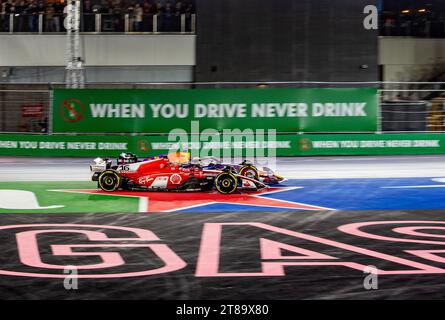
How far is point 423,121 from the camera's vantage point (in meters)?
21.2

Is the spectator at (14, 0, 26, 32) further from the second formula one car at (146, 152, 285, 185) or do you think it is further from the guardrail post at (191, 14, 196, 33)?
the second formula one car at (146, 152, 285, 185)

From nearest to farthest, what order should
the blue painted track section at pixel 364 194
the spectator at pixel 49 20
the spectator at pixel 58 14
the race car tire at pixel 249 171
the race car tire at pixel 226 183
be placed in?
the blue painted track section at pixel 364 194, the race car tire at pixel 226 183, the race car tire at pixel 249 171, the spectator at pixel 58 14, the spectator at pixel 49 20

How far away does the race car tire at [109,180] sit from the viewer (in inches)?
525

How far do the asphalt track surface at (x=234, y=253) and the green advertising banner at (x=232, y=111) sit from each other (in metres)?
8.23

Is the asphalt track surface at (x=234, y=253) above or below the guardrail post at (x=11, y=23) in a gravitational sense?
below

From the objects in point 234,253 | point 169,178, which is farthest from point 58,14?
point 234,253

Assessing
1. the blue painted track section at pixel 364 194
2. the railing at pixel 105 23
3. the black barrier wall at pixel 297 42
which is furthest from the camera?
the railing at pixel 105 23

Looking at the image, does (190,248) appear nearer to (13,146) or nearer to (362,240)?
(362,240)

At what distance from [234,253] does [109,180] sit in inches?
236

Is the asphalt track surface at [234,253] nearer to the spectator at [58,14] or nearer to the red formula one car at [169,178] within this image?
the red formula one car at [169,178]

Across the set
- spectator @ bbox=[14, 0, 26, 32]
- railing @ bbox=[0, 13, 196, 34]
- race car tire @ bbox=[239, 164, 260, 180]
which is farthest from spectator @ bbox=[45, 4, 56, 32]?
race car tire @ bbox=[239, 164, 260, 180]

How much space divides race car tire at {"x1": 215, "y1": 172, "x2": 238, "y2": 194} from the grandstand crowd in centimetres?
1655

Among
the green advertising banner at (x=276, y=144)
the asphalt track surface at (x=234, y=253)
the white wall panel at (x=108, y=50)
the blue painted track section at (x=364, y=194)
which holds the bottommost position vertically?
the asphalt track surface at (x=234, y=253)

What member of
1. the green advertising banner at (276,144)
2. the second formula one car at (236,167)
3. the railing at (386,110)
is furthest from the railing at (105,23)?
the second formula one car at (236,167)
